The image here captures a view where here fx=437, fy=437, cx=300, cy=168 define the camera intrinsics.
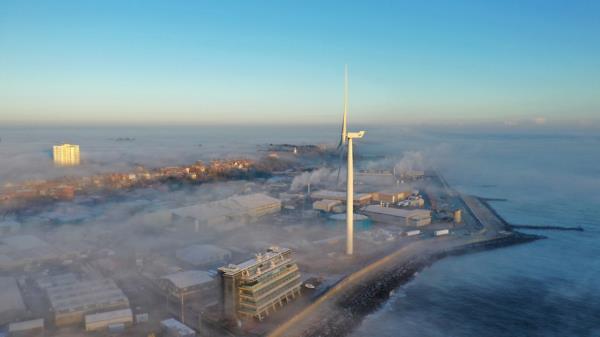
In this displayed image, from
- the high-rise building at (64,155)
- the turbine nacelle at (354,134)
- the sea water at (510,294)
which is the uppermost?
the turbine nacelle at (354,134)

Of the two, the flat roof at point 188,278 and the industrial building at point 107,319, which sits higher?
the flat roof at point 188,278

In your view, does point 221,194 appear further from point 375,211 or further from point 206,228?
point 375,211

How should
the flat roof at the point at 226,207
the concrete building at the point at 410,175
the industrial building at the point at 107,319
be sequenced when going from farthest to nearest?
the concrete building at the point at 410,175 < the flat roof at the point at 226,207 < the industrial building at the point at 107,319

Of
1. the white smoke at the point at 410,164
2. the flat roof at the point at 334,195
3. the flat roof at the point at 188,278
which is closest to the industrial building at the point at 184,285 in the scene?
the flat roof at the point at 188,278

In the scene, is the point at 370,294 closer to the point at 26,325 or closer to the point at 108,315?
the point at 108,315

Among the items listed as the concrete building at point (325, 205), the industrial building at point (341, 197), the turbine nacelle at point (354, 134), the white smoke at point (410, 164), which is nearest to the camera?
the turbine nacelle at point (354, 134)

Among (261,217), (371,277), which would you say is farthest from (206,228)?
(371,277)

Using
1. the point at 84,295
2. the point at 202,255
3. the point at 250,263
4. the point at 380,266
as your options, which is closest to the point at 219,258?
the point at 202,255

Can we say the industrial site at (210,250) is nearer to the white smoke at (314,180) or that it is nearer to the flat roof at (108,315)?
the flat roof at (108,315)
